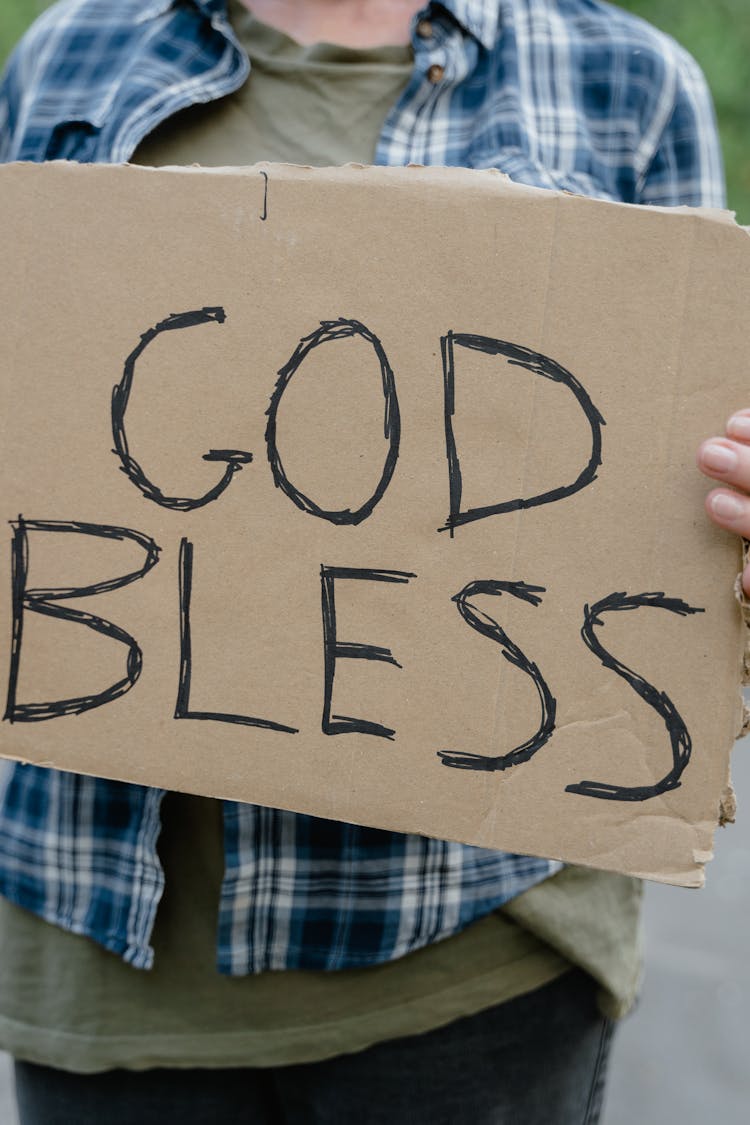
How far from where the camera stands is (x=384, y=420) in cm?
65

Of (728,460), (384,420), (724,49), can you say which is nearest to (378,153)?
(384,420)

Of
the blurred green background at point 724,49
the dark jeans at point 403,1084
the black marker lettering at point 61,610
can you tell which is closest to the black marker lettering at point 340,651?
the black marker lettering at point 61,610

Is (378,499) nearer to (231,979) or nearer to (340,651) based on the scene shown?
(340,651)

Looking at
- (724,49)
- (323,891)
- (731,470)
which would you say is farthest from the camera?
(724,49)

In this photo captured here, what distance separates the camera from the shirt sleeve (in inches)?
32.3

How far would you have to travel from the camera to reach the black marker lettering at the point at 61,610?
2.23ft

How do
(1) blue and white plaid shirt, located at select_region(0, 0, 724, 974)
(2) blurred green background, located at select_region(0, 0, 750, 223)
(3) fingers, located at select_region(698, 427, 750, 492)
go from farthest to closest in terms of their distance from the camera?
(2) blurred green background, located at select_region(0, 0, 750, 223)
(1) blue and white plaid shirt, located at select_region(0, 0, 724, 974)
(3) fingers, located at select_region(698, 427, 750, 492)

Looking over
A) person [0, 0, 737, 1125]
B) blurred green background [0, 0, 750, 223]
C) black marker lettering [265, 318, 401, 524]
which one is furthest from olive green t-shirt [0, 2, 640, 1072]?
blurred green background [0, 0, 750, 223]

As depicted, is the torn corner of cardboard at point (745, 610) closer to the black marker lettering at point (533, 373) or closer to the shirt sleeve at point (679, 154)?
the black marker lettering at point (533, 373)

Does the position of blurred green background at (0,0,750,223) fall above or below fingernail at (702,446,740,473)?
below

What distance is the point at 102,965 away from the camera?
0.80 metres

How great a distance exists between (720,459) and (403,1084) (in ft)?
1.58

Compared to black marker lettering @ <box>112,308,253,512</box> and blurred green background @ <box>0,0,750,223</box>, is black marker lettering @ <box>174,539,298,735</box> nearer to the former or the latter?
black marker lettering @ <box>112,308,253,512</box>

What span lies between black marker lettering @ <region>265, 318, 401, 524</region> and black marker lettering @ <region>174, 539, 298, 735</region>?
0.07 meters
